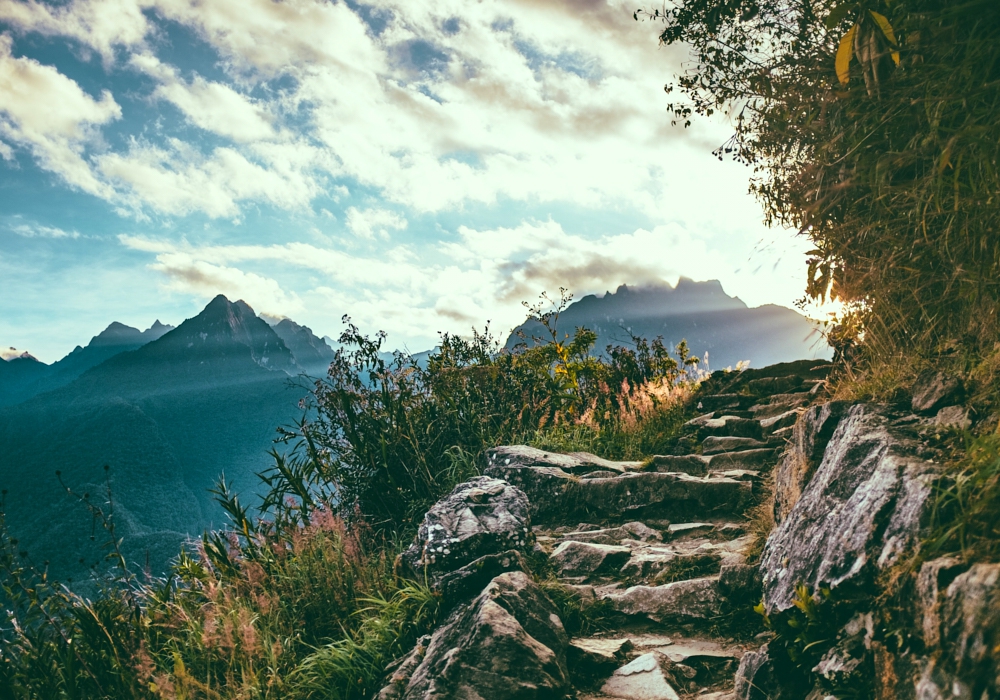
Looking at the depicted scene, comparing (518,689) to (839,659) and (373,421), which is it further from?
(373,421)

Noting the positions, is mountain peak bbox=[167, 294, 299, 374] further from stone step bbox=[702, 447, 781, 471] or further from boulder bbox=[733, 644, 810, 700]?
boulder bbox=[733, 644, 810, 700]

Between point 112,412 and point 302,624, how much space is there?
121 metres

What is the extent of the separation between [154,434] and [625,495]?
120580 mm

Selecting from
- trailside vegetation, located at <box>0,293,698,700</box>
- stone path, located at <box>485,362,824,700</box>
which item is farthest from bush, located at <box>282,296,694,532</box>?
stone path, located at <box>485,362,824,700</box>

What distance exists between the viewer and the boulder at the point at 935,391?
9.22 ft

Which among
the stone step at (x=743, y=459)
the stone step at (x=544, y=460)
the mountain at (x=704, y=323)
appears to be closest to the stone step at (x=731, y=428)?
the stone step at (x=743, y=459)

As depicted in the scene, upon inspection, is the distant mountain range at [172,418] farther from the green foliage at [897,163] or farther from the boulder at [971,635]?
the boulder at [971,635]

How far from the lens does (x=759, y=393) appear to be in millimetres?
9266

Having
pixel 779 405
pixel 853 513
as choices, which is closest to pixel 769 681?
pixel 853 513

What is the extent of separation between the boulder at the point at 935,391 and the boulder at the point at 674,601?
1634mm

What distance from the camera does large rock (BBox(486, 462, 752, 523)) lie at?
5152 mm

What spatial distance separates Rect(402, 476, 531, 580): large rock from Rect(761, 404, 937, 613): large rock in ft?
5.70

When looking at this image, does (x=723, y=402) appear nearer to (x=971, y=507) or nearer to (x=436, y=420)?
(x=436, y=420)

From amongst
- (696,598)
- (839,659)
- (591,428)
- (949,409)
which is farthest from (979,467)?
(591,428)
